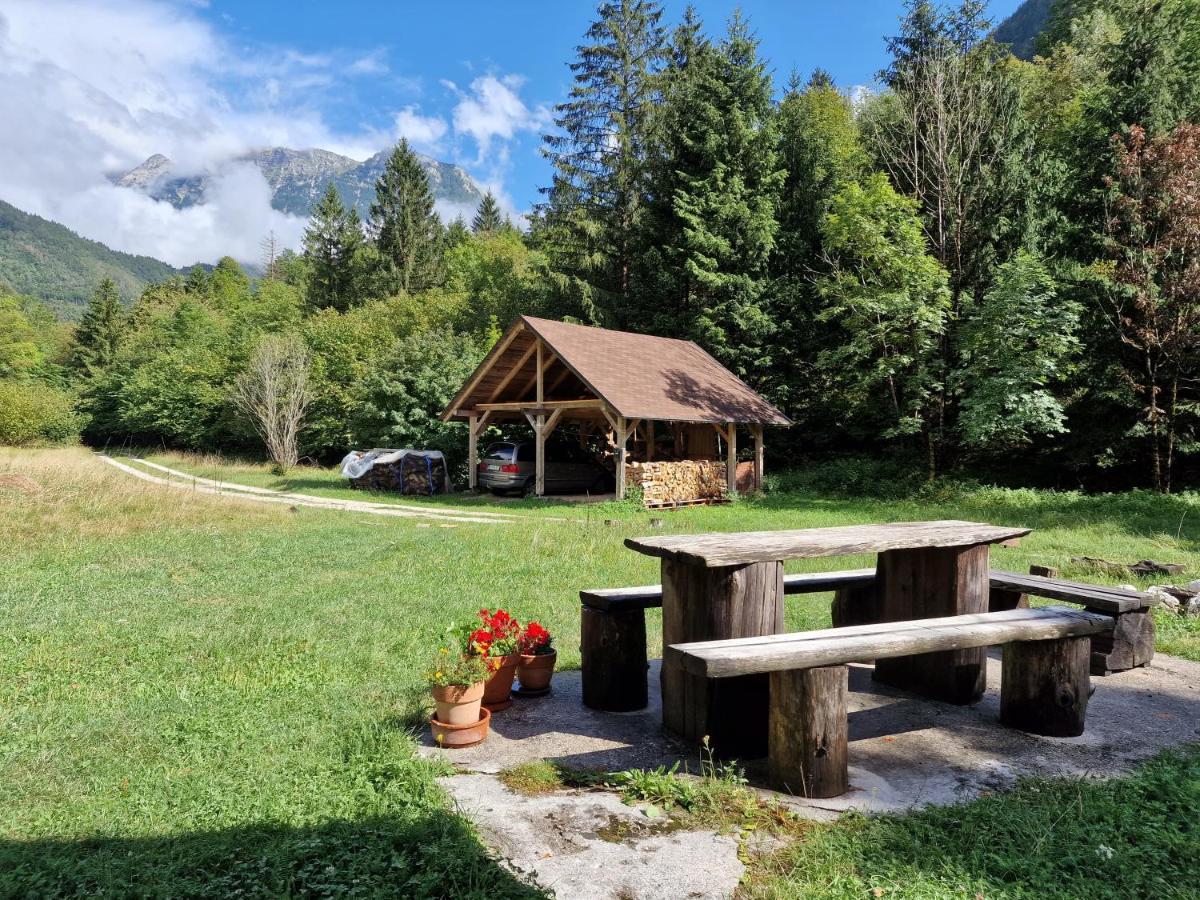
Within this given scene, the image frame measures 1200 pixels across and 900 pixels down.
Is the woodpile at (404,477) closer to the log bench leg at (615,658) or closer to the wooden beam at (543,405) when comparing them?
the wooden beam at (543,405)

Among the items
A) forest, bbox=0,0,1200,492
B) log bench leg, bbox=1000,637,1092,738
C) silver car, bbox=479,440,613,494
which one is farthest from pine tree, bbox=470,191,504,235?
log bench leg, bbox=1000,637,1092,738

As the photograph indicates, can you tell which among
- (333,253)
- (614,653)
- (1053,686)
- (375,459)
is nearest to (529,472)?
(375,459)

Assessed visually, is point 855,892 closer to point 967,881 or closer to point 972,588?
point 967,881

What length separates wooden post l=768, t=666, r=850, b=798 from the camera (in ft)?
10.3

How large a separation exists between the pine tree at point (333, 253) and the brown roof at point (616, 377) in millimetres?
28464

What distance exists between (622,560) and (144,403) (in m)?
39.0

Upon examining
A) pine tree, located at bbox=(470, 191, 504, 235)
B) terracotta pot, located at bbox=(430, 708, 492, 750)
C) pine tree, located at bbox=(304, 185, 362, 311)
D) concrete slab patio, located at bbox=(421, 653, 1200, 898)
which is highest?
Result: pine tree, located at bbox=(470, 191, 504, 235)

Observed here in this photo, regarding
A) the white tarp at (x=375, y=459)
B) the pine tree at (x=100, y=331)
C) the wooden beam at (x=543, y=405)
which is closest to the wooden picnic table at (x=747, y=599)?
the wooden beam at (x=543, y=405)

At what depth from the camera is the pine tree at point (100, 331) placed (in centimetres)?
5132

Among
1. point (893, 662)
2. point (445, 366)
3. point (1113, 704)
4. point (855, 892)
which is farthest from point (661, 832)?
point (445, 366)

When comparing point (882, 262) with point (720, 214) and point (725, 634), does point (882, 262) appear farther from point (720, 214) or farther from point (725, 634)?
point (725, 634)

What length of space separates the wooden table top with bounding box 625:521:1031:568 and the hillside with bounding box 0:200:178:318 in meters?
122

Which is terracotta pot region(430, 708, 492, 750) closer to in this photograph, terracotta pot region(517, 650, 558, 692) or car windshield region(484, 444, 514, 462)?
terracotta pot region(517, 650, 558, 692)

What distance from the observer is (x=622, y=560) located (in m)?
9.00
